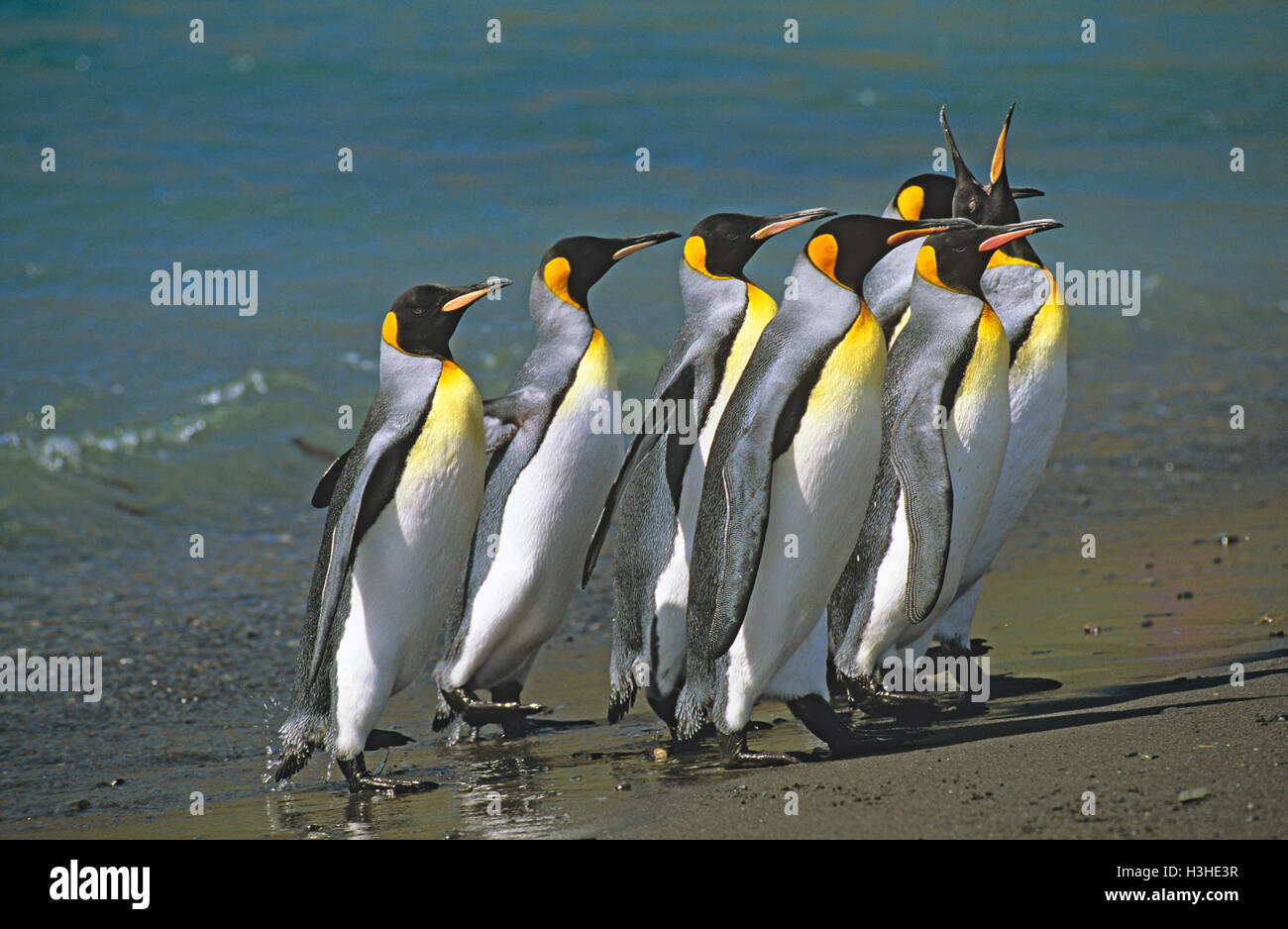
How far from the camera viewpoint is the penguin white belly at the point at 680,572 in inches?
172

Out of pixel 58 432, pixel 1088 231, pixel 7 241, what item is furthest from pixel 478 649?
pixel 1088 231

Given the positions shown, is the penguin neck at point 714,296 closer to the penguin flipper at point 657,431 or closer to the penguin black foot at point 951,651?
the penguin flipper at point 657,431

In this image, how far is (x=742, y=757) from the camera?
3.92 metres

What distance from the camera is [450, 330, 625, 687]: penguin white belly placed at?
480 cm

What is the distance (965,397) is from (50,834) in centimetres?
265

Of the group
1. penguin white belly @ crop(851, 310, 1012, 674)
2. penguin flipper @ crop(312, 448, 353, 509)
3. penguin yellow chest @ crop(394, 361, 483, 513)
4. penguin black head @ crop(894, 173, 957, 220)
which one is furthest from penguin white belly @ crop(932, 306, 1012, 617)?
penguin flipper @ crop(312, 448, 353, 509)

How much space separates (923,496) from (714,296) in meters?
0.88

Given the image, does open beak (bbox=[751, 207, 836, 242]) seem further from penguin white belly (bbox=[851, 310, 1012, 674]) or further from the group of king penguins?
penguin white belly (bbox=[851, 310, 1012, 674])

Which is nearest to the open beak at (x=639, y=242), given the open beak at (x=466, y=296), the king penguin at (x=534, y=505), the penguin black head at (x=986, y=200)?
the king penguin at (x=534, y=505)

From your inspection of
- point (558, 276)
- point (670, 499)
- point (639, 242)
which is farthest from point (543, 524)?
point (639, 242)

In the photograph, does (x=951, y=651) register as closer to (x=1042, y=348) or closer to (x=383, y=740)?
(x=1042, y=348)

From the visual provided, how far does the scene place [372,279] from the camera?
49.5 feet

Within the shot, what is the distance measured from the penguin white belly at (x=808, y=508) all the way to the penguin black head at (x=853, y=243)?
137 millimetres

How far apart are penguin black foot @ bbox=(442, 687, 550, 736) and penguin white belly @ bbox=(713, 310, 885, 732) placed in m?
0.92
